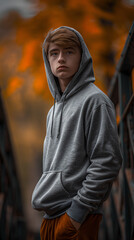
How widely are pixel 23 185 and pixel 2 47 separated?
13.0 ft

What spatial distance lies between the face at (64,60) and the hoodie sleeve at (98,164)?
25 cm

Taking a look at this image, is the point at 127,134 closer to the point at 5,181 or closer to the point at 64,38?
the point at 64,38

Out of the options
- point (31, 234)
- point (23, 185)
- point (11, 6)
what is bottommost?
point (31, 234)

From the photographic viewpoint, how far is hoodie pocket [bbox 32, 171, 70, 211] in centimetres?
122

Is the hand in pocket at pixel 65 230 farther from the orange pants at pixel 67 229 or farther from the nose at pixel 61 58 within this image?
the nose at pixel 61 58

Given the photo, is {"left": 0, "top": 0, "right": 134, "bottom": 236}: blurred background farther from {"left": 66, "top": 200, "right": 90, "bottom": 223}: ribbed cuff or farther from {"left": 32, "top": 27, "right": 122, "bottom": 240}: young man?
{"left": 66, "top": 200, "right": 90, "bottom": 223}: ribbed cuff

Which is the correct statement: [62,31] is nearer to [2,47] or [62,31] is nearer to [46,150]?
[46,150]

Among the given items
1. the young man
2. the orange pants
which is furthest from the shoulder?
the orange pants

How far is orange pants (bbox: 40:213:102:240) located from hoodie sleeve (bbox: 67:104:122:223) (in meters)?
0.05

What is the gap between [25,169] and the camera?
279 inches

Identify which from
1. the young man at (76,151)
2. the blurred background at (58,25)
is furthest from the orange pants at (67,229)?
the blurred background at (58,25)

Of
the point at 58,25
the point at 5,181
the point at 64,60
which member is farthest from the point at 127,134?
the point at 58,25

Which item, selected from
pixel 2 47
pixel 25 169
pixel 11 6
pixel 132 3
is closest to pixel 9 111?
pixel 25 169

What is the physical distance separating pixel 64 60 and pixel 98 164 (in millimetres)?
522
